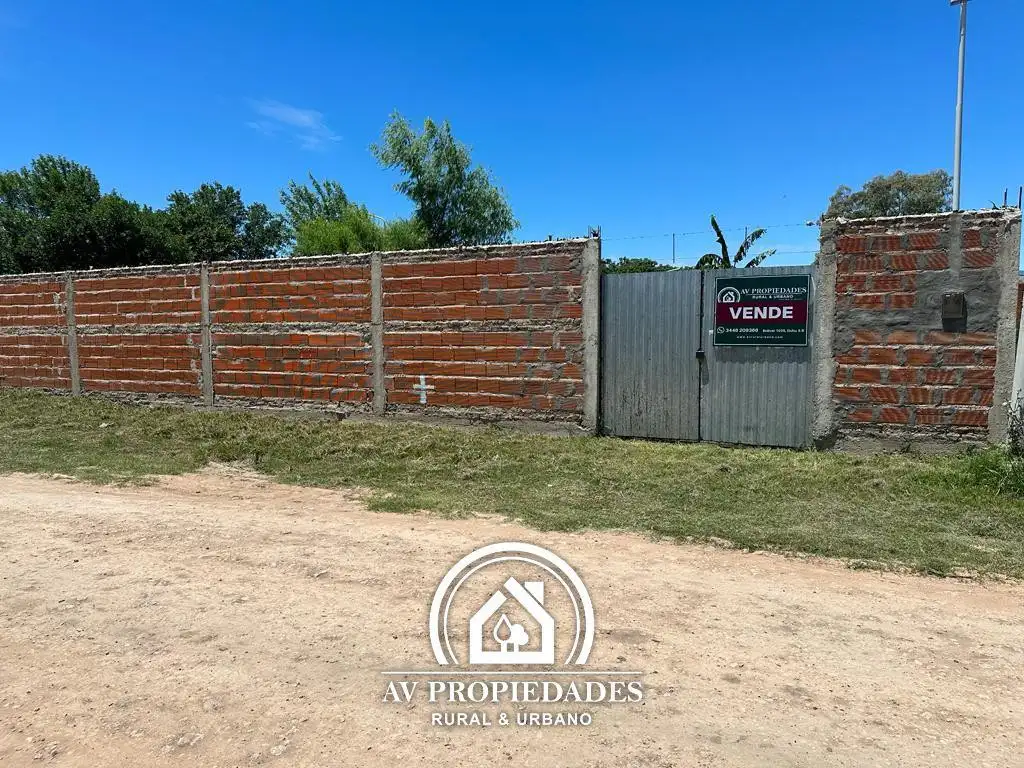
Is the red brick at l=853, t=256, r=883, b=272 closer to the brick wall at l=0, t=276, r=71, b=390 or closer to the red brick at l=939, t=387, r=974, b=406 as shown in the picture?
the red brick at l=939, t=387, r=974, b=406

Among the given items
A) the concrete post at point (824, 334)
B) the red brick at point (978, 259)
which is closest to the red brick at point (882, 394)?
the concrete post at point (824, 334)

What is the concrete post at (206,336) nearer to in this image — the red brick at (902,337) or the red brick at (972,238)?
the red brick at (902,337)

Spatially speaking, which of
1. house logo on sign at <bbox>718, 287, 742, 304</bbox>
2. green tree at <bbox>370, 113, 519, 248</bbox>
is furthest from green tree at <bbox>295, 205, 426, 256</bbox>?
house logo on sign at <bbox>718, 287, 742, 304</bbox>

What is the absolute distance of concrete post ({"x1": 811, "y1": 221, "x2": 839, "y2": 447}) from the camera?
23.1 feet

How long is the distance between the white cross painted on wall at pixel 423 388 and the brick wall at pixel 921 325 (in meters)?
4.92

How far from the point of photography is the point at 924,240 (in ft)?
21.8

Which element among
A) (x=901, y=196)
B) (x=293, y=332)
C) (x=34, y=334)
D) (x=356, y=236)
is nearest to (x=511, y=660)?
(x=293, y=332)

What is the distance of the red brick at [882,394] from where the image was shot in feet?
22.6

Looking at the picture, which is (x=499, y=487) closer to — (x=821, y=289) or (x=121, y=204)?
(x=821, y=289)

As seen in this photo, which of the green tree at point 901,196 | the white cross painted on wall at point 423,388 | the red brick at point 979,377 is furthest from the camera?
the green tree at point 901,196

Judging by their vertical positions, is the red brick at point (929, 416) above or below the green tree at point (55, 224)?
below

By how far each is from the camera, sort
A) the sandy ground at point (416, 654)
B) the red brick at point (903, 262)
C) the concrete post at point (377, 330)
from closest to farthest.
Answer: the sandy ground at point (416, 654) < the red brick at point (903, 262) < the concrete post at point (377, 330)

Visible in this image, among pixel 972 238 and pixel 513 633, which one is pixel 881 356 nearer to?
pixel 972 238

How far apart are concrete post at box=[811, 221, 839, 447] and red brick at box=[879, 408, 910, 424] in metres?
0.48
